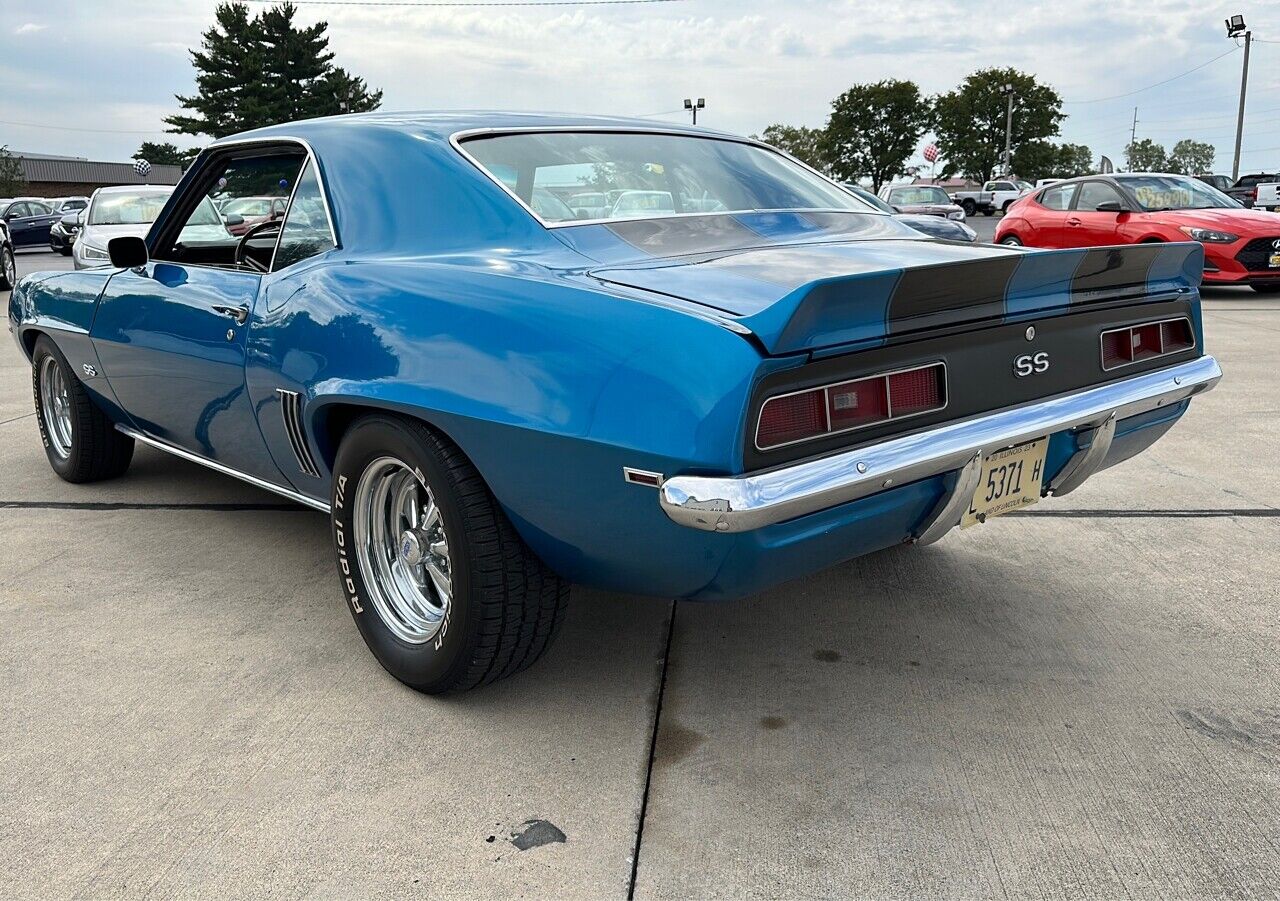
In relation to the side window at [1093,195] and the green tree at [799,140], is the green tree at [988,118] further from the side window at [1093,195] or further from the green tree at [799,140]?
the side window at [1093,195]

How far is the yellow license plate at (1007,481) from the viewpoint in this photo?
2436mm

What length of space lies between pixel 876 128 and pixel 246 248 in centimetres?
7205

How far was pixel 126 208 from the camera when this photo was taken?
13977 millimetres

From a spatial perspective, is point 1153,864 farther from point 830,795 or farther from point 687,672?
point 687,672

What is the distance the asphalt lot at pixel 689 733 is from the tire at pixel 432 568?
0.14m

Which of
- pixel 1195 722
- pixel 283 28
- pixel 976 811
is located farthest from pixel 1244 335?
pixel 283 28

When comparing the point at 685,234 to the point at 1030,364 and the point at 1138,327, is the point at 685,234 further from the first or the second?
the point at 1138,327

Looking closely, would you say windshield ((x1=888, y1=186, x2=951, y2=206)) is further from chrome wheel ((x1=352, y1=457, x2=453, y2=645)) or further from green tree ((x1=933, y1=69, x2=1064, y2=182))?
green tree ((x1=933, y1=69, x2=1064, y2=182))

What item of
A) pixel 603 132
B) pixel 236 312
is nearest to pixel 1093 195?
pixel 603 132

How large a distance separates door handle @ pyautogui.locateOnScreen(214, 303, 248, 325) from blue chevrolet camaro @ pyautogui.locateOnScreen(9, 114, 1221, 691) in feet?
0.04

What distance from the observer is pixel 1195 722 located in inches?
100

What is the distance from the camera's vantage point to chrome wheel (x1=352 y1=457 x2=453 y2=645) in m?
2.76

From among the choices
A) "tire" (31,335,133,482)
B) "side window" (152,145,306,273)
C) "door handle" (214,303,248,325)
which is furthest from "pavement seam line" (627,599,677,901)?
"tire" (31,335,133,482)

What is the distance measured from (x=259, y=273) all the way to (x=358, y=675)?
3.84 feet
